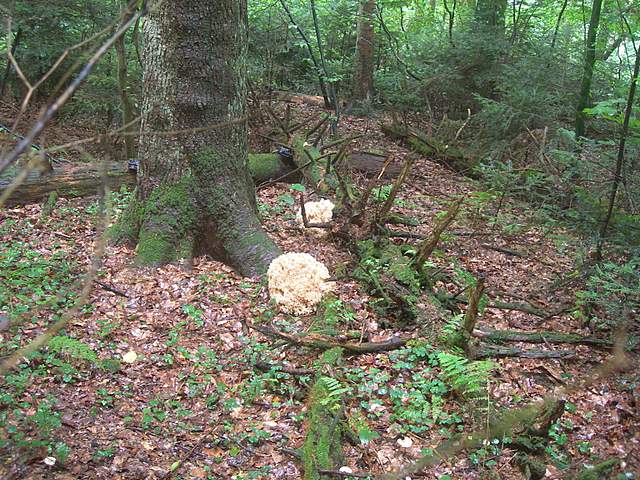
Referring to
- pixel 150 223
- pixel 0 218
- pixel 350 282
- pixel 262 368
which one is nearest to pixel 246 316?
pixel 262 368

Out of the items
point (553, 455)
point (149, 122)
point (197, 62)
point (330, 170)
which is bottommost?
point (553, 455)

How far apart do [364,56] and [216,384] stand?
12313 millimetres

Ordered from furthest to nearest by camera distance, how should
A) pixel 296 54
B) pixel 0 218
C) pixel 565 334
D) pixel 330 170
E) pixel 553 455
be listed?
pixel 296 54 → pixel 330 170 → pixel 0 218 → pixel 565 334 → pixel 553 455

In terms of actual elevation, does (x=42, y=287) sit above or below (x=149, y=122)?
below

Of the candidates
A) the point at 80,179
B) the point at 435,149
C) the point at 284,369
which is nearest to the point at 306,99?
the point at 435,149

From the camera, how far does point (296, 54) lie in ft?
52.0

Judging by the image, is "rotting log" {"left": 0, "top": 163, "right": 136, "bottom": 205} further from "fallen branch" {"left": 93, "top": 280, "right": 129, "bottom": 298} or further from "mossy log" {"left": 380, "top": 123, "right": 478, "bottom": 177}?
"mossy log" {"left": 380, "top": 123, "right": 478, "bottom": 177}

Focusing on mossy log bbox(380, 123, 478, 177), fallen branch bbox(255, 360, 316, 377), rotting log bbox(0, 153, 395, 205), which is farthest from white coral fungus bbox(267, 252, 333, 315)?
Result: mossy log bbox(380, 123, 478, 177)

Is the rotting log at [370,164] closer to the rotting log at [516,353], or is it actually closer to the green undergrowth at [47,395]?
the rotting log at [516,353]

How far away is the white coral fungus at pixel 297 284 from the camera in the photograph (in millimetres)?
5457

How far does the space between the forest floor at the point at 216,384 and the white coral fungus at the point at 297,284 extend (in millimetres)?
153

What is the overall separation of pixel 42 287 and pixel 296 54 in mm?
12564

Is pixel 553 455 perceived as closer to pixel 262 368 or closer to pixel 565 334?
pixel 565 334

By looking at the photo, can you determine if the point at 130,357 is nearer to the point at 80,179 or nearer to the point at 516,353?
the point at 516,353
